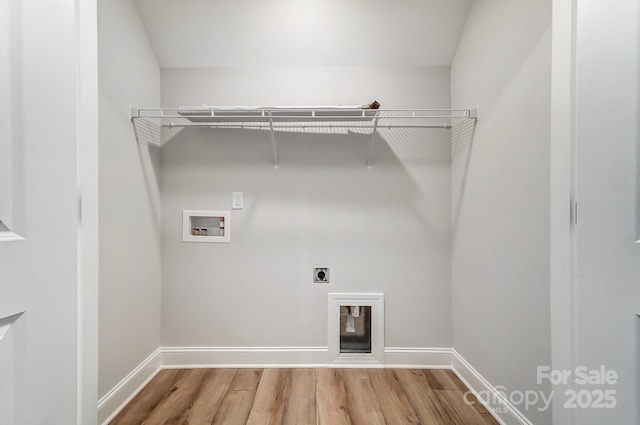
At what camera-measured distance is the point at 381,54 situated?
6.28 ft

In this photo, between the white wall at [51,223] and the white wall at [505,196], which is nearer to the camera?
the white wall at [51,223]

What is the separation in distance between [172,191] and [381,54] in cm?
166

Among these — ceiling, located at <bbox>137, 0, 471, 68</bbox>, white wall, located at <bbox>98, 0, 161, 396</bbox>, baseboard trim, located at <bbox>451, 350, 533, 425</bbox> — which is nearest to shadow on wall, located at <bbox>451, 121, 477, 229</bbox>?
ceiling, located at <bbox>137, 0, 471, 68</bbox>

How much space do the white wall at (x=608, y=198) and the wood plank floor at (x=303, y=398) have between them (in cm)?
99

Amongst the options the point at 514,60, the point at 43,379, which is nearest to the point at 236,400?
the point at 43,379

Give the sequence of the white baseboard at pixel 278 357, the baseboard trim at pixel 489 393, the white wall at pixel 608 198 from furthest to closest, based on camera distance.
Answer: the white baseboard at pixel 278 357 < the baseboard trim at pixel 489 393 < the white wall at pixel 608 198

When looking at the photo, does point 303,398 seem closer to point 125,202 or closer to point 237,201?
point 237,201

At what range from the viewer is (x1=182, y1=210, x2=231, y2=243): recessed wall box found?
6.44 ft

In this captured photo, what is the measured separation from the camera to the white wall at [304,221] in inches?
77.6

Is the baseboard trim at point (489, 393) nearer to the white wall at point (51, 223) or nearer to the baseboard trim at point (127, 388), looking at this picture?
the white wall at point (51, 223)

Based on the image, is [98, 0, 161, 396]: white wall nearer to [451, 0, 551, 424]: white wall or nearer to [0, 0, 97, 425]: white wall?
[0, 0, 97, 425]: white wall

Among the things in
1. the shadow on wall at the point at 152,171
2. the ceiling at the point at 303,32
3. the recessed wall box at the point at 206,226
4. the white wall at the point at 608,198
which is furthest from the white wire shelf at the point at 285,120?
the white wall at the point at 608,198

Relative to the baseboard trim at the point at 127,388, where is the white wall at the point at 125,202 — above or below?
above

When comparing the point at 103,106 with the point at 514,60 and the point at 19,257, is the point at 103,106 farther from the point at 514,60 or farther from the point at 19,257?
the point at 514,60
